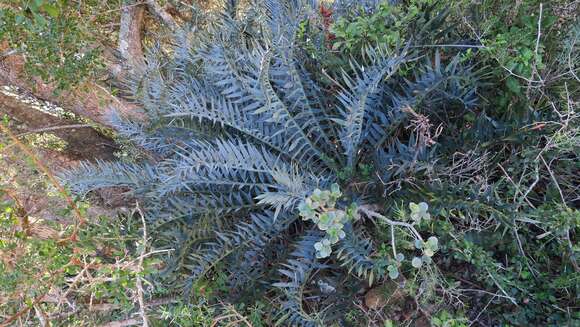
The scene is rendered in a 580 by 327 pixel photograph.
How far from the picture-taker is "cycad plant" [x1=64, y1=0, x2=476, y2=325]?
1.53 meters

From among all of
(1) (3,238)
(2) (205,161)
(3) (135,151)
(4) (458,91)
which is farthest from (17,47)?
(4) (458,91)

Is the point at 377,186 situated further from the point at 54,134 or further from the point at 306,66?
the point at 54,134

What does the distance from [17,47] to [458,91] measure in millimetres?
2235

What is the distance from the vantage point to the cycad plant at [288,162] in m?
1.53

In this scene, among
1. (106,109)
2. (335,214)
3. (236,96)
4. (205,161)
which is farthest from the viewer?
(106,109)

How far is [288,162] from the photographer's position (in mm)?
1897

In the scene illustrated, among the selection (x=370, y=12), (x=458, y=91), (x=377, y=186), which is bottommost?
(x=377, y=186)

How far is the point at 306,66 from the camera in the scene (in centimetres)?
188

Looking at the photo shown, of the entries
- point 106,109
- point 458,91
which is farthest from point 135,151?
point 458,91

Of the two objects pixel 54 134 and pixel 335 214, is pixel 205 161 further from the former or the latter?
pixel 54 134

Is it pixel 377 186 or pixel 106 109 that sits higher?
pixel 106 109

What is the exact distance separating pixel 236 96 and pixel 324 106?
1.25 ft

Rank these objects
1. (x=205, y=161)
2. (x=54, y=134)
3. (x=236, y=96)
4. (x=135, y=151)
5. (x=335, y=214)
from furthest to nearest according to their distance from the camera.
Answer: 1. (x=54, y=134)
2. (x=135, y=151)
3. (x=236, y=96)
4. (x=205, y=161)
5. (x=335, y=214)

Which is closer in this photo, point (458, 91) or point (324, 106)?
point (458, 91)
